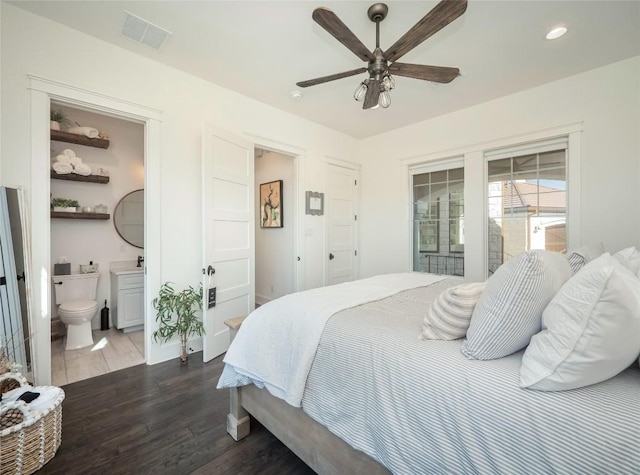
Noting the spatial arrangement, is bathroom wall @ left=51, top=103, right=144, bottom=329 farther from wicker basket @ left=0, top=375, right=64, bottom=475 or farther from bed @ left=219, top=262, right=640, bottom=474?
bed @ left=219, top=262, right=640, bottom=474

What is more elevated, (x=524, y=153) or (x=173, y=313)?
(x=524, y=153)

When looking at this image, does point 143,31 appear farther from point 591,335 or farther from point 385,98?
point 591,335

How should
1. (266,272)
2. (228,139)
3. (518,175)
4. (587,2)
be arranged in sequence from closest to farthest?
(587,2) < (228,139) < (518,175) < (266,272)

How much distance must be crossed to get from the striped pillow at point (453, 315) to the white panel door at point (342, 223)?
3089 millimetres

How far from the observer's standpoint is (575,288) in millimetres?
804

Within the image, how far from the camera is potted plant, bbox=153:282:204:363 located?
2.60m

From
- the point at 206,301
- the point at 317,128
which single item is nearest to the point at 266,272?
the point at 206,301

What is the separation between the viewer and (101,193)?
12.0ft

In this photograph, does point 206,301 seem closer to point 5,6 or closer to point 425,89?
point 5,6

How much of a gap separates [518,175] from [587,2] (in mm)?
1736

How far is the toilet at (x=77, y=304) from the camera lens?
114 inches

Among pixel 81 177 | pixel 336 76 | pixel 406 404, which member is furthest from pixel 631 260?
pixel 81 177

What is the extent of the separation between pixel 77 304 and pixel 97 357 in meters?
0.66

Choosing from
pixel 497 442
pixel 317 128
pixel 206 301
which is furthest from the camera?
pixel 317 128
